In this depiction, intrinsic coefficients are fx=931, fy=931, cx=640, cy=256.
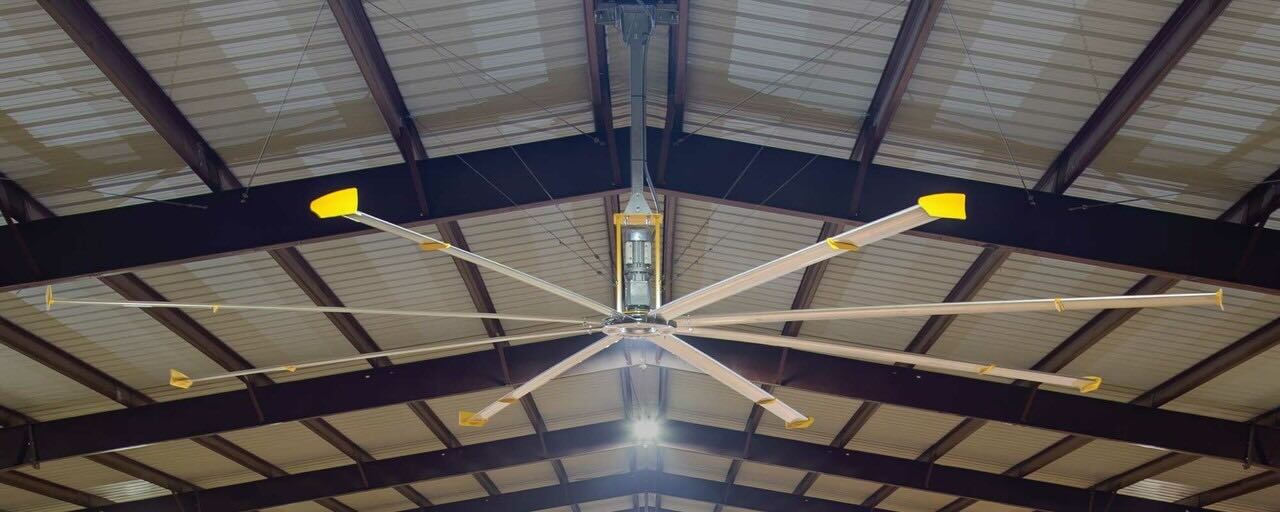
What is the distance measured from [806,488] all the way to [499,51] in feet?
44.3

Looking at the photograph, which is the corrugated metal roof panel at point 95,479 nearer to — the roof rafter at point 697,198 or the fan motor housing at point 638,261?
the roof rafter at point 697,198

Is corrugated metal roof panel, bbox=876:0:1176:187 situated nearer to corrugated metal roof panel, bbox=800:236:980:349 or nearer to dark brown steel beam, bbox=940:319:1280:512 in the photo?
corrugated metal roof panel, bbox=800:236:980:349

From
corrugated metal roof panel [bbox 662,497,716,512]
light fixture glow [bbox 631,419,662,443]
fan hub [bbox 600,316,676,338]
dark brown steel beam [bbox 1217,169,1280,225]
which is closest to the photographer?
fan hub [bbox 600,316,676,338]

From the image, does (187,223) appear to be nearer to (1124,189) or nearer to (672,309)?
(672,309)

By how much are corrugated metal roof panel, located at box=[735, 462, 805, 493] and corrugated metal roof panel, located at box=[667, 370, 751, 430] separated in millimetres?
2230

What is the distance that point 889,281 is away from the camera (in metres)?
10.5

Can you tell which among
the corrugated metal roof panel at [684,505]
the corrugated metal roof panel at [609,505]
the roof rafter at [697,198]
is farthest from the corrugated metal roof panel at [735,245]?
the corrugated metal roof panel at [609,505]

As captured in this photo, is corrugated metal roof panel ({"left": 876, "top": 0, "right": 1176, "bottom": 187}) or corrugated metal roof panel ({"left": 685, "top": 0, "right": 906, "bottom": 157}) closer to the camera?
corrugated metal roof panel ({"left": 876, "top": 0, "right": 1176, "bottom": 187})

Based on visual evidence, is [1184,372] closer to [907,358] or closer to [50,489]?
[907,358]

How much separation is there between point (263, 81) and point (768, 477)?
1390 cm

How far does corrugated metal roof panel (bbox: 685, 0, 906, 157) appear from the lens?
282 inches

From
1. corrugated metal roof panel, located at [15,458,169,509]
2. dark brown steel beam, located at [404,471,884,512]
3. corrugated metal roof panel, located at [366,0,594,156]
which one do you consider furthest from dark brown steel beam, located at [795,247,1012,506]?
corrugated metal roof panel, located at [15,458,169,509]

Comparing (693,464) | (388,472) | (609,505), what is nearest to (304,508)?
(388,472)

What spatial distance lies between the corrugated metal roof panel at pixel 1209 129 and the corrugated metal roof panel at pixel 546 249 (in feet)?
16.2
